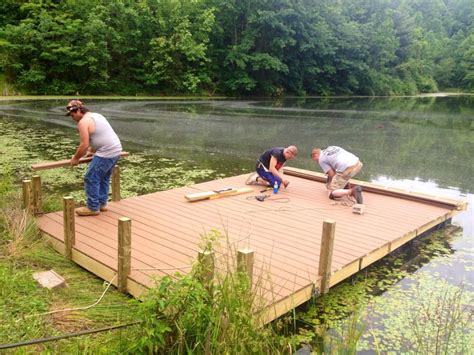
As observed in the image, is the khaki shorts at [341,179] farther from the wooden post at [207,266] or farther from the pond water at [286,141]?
the wooden post at [207,266]

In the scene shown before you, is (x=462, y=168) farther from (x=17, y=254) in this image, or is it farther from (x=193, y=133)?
(x=17, y=254)

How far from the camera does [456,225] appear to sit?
5.97 m

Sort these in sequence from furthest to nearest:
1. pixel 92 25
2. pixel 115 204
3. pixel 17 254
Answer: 1. pixel 92 25
2. pixel 115 204
3. pixel 17 254

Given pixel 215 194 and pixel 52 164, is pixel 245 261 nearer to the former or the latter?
pixel 52 164

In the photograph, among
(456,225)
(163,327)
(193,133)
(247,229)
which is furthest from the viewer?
(193,133)

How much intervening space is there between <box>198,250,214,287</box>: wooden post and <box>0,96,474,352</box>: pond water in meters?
2.97

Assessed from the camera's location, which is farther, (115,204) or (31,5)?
(31,5)

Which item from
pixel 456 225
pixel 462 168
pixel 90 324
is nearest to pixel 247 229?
pixel 90 324

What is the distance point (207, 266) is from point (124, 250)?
106 centimetres

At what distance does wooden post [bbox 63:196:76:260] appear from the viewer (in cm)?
382

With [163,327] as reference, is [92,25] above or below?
above

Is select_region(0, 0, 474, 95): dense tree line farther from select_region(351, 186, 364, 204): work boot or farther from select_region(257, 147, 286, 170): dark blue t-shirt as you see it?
select_region(351, 186, 364, 204): work boot

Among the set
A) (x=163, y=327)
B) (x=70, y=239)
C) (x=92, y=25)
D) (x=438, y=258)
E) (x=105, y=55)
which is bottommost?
(x=438, y=258)

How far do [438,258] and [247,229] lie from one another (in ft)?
7.16
